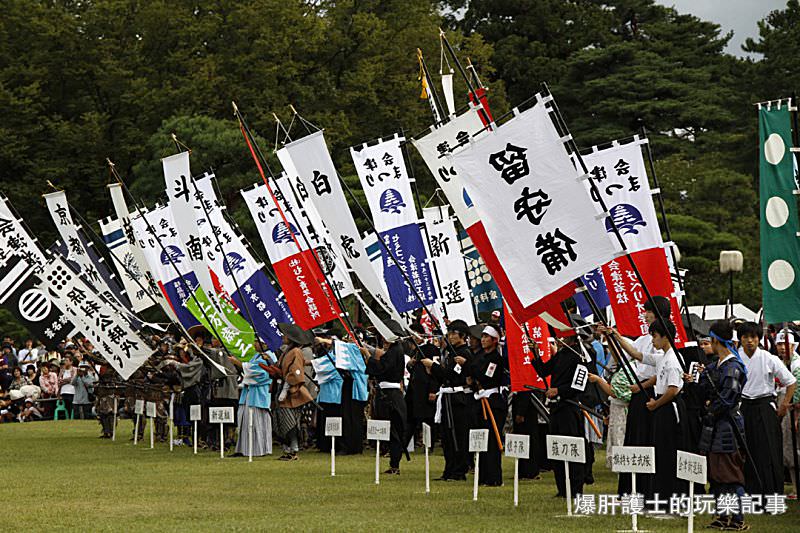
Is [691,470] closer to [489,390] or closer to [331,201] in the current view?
[489,390]

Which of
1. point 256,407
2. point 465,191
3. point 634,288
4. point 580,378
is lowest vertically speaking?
point 256,407

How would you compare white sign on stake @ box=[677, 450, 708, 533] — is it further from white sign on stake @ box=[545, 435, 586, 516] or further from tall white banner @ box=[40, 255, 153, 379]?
tall white banner @ box=[40, 255, 153, 379]

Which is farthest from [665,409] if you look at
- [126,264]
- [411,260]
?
[126,264]

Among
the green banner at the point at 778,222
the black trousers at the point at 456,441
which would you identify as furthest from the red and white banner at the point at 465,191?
the black trousers at the point at 456,441

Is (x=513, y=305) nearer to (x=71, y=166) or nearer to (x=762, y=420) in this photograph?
(x=762, y=420)

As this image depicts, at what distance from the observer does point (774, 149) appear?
1287cm

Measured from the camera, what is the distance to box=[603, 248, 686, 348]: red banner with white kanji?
48.7ft

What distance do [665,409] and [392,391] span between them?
6415 mm

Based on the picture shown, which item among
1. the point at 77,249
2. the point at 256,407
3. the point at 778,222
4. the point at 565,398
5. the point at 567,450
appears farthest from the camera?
the point at 77,249

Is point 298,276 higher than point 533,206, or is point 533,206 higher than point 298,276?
point 298,276

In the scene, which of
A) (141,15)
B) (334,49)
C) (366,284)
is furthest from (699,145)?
(366,284)

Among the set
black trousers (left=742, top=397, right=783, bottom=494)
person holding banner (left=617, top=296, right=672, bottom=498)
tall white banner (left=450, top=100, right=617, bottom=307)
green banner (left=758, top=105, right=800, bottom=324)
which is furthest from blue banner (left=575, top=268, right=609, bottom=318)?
tall white banner (left=450, top=100, right=617, bottom=307)

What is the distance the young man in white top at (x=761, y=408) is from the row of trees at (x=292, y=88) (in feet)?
86.4

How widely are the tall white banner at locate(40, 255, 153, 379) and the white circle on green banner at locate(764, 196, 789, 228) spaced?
12.5 m
